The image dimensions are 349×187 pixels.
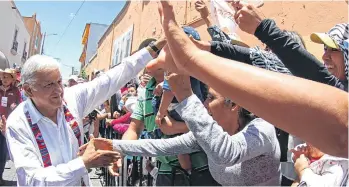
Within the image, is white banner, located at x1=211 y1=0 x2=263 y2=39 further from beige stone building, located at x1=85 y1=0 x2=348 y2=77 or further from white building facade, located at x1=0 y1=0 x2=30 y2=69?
white building facade, located at x1=0 y1=0 x2=30 y2=69

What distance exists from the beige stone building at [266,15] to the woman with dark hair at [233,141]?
320 centimetres

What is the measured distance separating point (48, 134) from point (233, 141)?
→ 1.04 meters

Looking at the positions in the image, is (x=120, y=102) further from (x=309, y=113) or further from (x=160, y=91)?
(x=309, y=113)

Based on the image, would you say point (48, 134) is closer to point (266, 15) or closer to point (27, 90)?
point (27, 90)

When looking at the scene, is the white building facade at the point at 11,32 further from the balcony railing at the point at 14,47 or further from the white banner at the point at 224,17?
the white banner at the point at 224,17

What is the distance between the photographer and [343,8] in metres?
4.55

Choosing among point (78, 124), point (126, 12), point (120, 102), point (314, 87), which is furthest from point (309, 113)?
point (126, 12)

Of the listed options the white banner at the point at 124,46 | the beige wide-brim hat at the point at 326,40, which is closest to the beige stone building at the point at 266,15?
the white banner at the point at 124,46

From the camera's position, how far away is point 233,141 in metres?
1.55

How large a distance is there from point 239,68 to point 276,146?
105cm

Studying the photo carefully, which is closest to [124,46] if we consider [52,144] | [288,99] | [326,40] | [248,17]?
[52,144]

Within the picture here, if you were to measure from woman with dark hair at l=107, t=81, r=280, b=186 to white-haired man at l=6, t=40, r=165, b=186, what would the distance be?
0.58 meters

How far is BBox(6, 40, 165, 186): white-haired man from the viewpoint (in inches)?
70.1

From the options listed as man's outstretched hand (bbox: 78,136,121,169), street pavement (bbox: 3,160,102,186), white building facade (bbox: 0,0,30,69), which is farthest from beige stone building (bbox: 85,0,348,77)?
white building facade (bbox: 0,0,30,69)
